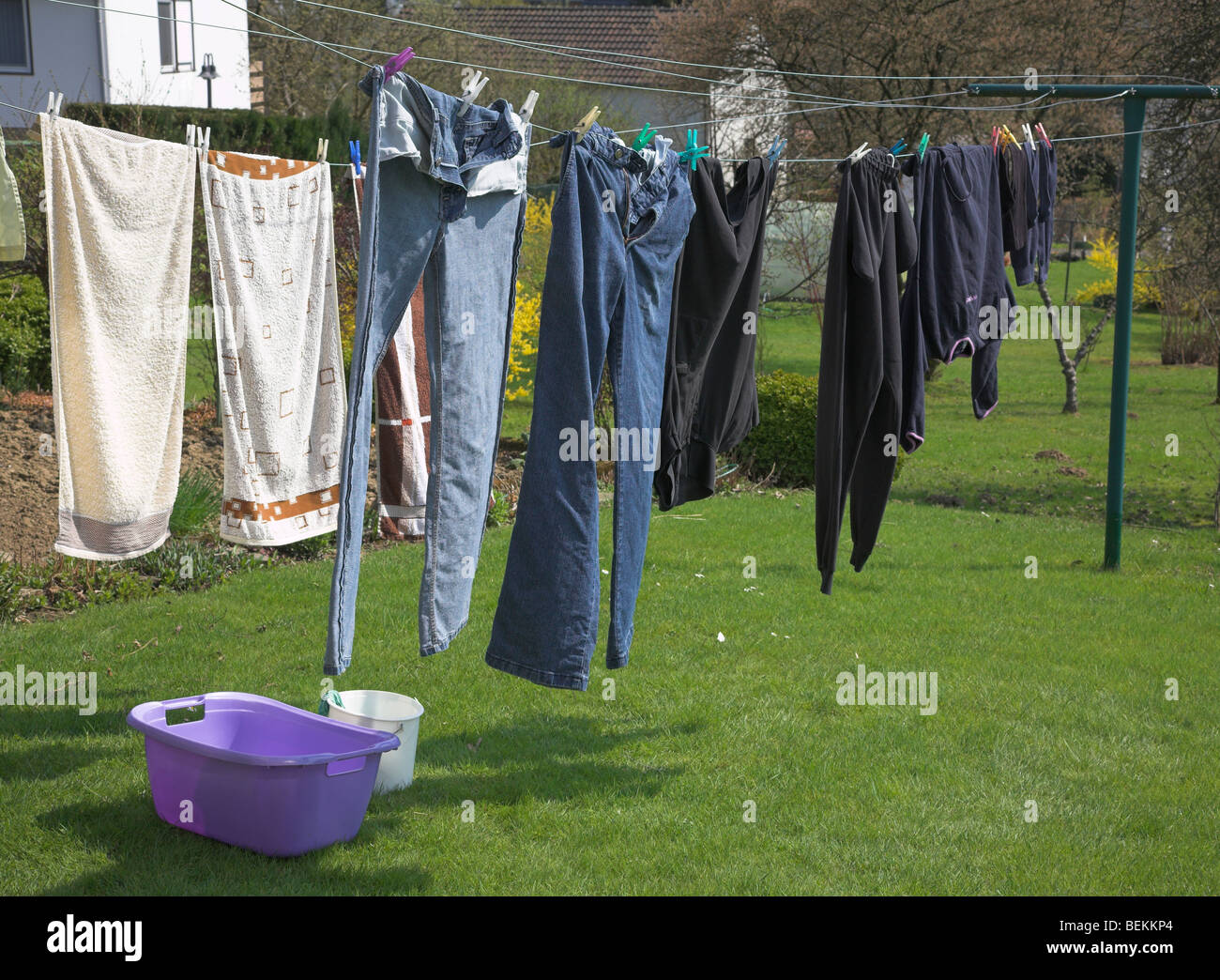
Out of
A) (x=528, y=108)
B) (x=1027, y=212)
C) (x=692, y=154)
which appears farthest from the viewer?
(x=1027, y=212)

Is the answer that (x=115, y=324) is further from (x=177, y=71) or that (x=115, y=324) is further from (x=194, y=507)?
(x=177, y=71)

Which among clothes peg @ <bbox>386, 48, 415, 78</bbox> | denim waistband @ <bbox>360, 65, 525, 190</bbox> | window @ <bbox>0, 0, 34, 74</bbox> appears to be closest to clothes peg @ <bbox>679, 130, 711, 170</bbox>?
denim waistband @ <bbox>360, 65, 525, 190</bbox>

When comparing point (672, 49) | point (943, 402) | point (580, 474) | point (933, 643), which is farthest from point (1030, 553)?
point (672, 49)

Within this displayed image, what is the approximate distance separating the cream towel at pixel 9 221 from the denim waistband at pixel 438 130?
1.32 m

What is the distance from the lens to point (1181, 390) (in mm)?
15203

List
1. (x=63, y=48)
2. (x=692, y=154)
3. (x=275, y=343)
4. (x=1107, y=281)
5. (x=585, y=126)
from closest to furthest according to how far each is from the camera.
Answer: (x=585, y=126)
(x=692, y=154)
(x=275, y=343)
(x=63, y=48)
(x=1107, y=281)

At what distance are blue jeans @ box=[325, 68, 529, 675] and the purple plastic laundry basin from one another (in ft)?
2.14

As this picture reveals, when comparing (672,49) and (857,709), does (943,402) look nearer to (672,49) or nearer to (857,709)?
(672,49)

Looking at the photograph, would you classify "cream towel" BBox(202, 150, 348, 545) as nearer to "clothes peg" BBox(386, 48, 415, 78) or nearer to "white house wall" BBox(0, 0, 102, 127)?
"clothes peg" BBox(386, 48, 415, 78)

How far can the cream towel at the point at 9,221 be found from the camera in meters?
3.30

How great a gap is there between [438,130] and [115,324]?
4.45 feet

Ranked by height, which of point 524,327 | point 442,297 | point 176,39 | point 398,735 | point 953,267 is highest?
point 176,39

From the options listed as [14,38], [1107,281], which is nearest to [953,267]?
[14,38]

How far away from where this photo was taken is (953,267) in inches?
152
